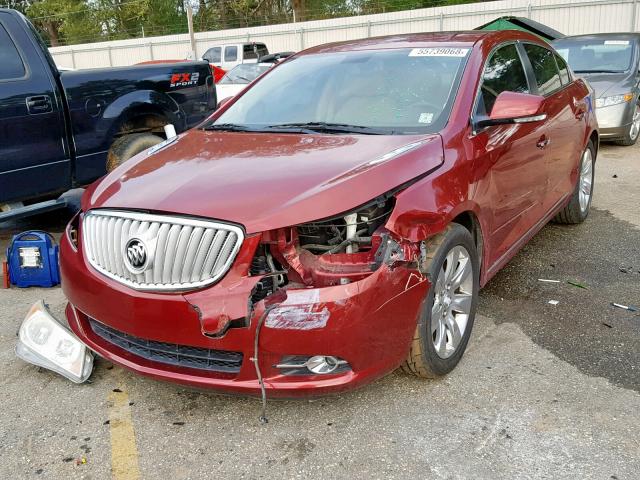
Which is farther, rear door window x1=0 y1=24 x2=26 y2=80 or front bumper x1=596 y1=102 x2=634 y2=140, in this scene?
front bumper x1=596 y1=102 x2=634 y2=140

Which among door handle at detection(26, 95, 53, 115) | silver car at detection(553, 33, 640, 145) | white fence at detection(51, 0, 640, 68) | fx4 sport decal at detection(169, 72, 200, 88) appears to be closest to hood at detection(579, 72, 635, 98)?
silver car at detection(553, 33, 640, 145)

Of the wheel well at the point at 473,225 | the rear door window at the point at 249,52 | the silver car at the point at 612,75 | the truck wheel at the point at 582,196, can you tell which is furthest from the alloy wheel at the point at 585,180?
the rear door window at the point at 249,52

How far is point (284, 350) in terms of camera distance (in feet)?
8.31

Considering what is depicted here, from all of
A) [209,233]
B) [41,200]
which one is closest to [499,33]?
[209,233]

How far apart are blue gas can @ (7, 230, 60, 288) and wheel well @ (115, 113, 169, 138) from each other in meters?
1.74

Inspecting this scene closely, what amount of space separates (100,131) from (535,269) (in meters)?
3.95

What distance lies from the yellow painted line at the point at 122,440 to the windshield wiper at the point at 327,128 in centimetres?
170

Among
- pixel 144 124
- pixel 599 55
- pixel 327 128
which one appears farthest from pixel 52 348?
pixel 599 55

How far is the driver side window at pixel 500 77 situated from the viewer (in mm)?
3698

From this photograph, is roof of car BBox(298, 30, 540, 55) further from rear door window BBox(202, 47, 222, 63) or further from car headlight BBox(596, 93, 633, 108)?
rear door window BBox(202, 47, 222, 63)

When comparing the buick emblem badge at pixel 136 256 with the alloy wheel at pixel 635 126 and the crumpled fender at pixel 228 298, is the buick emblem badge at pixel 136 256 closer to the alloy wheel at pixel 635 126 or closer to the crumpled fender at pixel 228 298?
the crumpled fender at pixel 228 298

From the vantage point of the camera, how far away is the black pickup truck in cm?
517

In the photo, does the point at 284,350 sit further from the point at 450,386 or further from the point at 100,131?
the point at 100,131

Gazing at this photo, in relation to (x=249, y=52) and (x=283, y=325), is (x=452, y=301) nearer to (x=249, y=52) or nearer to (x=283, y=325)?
(x=283, y=325)
